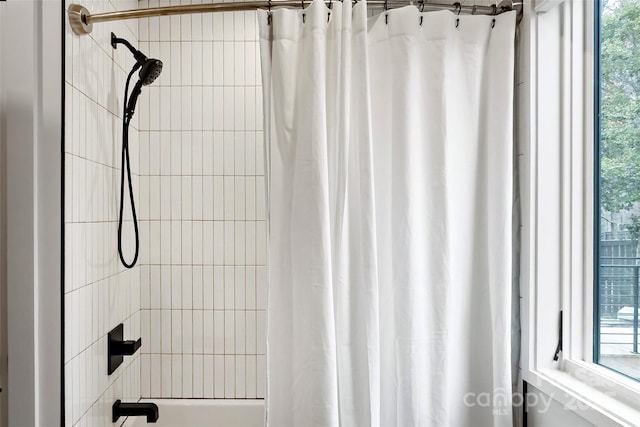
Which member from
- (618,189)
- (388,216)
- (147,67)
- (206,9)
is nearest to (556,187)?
(618,189)

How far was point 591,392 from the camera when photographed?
1.21 meters

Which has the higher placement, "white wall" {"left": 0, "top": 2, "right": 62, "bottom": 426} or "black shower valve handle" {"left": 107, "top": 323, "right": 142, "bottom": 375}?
"white wall" {"left": 0, "top": 2, "right": 62, "bottom": 426}

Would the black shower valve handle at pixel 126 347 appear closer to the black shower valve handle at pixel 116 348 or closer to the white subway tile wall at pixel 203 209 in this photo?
the black shower valve handle at pixel 116 348

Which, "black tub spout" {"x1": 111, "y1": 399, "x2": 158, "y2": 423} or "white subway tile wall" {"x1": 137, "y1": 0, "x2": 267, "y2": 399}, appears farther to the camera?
"white subway tile wall" {"x1": 137, "y1": 0, "x2": 267, "y2": 399}

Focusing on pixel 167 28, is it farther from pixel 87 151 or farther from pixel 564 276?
pixel 564 276

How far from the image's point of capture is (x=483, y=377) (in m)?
1.44

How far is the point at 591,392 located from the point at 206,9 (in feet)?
5.53

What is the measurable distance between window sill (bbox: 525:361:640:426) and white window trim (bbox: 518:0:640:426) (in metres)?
0.01

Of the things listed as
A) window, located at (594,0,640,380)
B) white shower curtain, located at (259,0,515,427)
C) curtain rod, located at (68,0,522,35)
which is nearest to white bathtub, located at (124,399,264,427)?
white shower curtain, located at (259,0,515,427)

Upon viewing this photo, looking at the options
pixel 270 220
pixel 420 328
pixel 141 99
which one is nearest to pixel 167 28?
pixel 141 99

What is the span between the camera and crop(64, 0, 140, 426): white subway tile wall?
1.28 m

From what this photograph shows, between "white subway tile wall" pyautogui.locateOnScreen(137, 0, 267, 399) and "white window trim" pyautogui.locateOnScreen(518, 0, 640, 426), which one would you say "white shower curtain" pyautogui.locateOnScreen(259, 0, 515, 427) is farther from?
"white subway tile wall" pyautogui.locateOnScreen(137, 0, 267, 399)

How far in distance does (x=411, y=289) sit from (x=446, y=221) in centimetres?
26

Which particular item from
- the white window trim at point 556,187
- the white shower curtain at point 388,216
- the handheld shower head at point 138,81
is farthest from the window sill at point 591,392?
the handheld shower head at point 138,81
